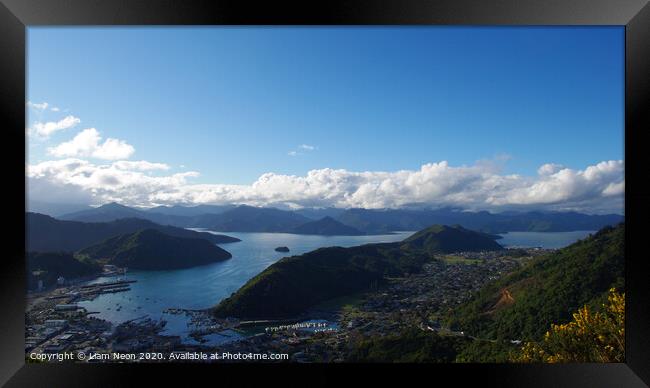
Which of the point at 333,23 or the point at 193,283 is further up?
the point at 333,23

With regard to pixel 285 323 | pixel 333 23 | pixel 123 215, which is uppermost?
pixel 333 23

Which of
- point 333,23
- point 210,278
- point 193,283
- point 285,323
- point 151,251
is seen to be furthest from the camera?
point 210,278

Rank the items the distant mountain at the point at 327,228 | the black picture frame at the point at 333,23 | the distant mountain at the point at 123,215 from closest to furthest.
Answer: the black picture frame at the point at 333,23
the distant mountain at the point at 123,215
the distant mountain at the point at 327,228

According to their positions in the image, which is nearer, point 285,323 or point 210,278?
point 285,323

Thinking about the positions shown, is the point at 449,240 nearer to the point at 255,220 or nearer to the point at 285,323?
the point at 285,323

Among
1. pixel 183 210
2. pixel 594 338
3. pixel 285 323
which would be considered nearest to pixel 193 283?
pixel 183 210

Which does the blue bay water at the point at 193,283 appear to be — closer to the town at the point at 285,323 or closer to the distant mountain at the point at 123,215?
the town at the point at 285,323

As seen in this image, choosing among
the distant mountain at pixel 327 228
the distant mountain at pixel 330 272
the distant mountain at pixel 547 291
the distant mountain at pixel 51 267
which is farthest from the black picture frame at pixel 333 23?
the distant mountain at pixel 327 228
